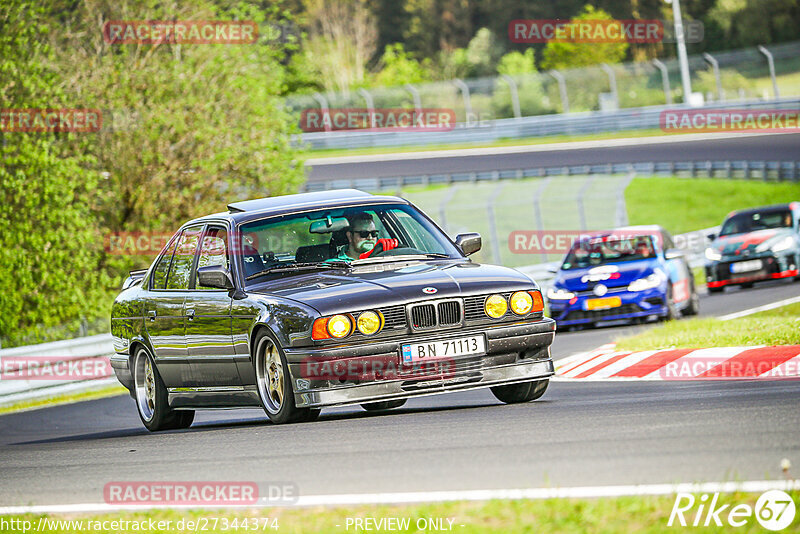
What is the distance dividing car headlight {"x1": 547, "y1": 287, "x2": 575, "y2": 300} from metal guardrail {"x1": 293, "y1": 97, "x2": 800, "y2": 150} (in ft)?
95.7

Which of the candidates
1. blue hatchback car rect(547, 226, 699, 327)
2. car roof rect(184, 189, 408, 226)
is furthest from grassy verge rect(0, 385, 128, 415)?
car roof rect(184, 189, 408, 226)

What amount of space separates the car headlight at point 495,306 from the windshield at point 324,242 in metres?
1.04

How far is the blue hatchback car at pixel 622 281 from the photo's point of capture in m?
18.1

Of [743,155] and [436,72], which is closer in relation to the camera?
[743,155]

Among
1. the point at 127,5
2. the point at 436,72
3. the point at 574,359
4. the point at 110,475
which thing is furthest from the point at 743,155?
the point at 436,72

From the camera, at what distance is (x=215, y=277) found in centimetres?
962

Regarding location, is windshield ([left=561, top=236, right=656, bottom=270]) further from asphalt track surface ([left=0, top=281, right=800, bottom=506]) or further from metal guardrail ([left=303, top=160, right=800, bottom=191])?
metal guardrail ([left=303, top=160, right=800, bottom=191])

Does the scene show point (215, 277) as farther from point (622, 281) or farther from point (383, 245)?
point (622, 281)

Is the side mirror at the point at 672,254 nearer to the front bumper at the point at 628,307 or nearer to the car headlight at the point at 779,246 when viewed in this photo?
the front bumper at the point at 628,307

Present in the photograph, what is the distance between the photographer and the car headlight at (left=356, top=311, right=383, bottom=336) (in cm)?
862

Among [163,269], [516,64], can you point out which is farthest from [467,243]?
[516,64]

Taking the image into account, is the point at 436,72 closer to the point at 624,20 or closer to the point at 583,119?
the point at 624,20

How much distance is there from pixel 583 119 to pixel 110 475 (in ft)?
148

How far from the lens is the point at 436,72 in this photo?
8381 cm
